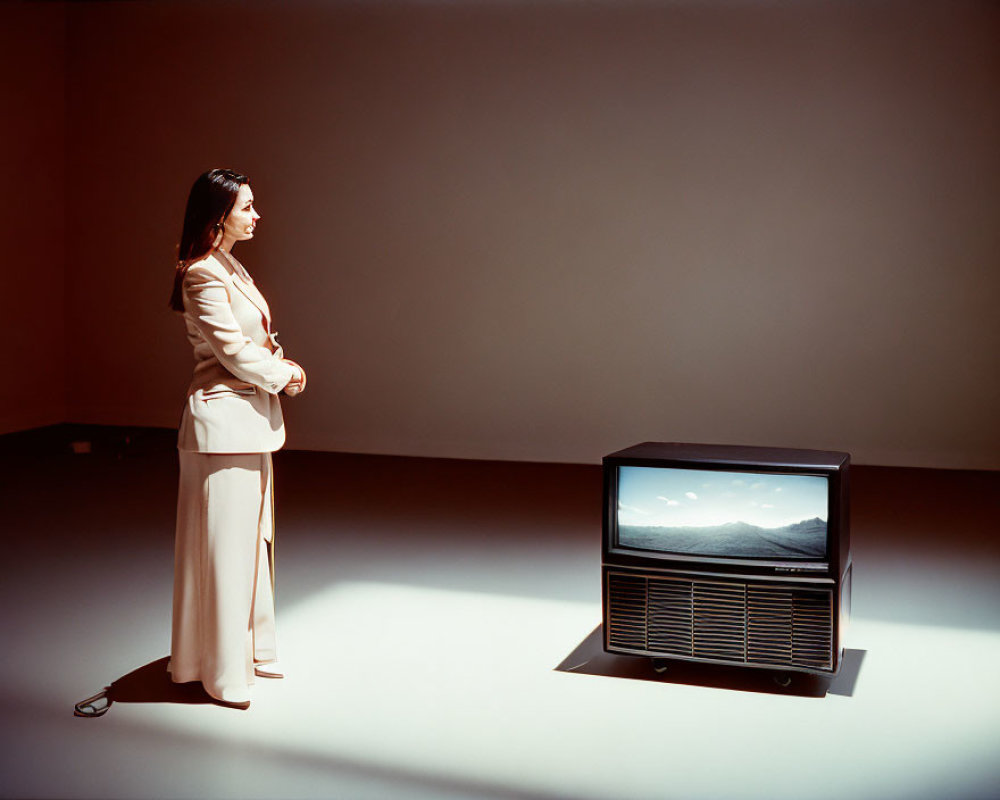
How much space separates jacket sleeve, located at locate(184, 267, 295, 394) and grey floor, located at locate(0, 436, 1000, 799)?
945mm

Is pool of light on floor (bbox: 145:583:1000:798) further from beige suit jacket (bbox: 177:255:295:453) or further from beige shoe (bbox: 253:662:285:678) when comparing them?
beige suit jacket (bbox: 177:255:295:453)

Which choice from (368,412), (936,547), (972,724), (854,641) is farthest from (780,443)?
(972,724)

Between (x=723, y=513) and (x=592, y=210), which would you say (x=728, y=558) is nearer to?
(x=723, y=513)

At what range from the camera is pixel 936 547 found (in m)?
5.29

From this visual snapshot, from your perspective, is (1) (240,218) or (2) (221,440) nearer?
(2) (221,440)

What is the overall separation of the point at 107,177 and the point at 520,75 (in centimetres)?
345

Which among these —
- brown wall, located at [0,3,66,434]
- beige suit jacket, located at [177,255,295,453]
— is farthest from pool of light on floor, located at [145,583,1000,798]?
brown wall, located at [0,3,66,434]

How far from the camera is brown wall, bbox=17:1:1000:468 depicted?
729 centimetres

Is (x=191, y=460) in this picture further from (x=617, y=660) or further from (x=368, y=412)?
(x=368, y=412)

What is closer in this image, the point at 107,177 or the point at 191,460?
the point at 191,460

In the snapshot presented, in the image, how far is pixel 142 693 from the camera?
3316 mm

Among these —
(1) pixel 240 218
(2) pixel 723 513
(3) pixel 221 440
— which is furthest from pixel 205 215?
(2) pixel 723 513

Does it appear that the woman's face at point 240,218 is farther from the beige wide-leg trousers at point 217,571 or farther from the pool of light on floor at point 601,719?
the pool of light on floor at point 601,719

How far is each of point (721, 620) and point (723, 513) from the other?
0.31 meters
